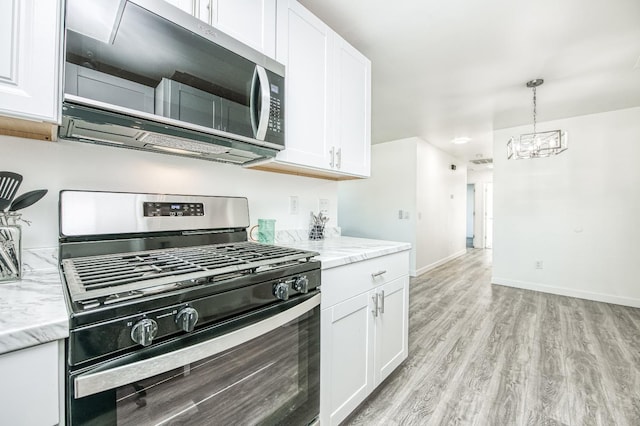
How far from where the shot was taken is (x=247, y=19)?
1260 mm

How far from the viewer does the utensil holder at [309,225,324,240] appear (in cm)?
198

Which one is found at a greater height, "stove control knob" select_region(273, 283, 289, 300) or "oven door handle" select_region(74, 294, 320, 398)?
"stove control knob" select_region(273, 283, 289, 300)

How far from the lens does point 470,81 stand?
105 inches

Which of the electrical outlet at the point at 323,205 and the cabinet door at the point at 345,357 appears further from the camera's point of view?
the electrical outlet at the point at 323,205


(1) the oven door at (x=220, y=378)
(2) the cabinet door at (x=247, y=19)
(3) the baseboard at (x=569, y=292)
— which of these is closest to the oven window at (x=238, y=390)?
(1) the oven door at (x=220, y=378)

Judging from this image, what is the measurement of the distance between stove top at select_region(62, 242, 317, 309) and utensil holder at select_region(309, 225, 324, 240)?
71 cm

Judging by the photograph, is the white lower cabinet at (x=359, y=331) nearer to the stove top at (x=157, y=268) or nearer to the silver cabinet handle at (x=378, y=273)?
the silver cabinet handle at (x=378, y=273)

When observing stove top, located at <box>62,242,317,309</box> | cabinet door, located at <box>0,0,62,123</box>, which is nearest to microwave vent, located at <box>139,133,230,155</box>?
cabinet door, located at <box>0,0,62,123</box>

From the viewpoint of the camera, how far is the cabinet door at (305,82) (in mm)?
1443

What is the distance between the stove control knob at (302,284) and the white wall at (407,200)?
3870mm

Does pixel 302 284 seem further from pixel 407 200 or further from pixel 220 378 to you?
pixel 407 200

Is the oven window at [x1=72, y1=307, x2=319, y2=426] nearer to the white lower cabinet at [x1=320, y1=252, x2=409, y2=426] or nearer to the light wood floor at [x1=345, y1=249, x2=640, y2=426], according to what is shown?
the white lower cabinet at [x1=320, y1=252, x2=409, y2=426]

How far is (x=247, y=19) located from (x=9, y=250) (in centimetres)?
124

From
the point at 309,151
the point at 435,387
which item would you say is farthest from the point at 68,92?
the point at 435,387
